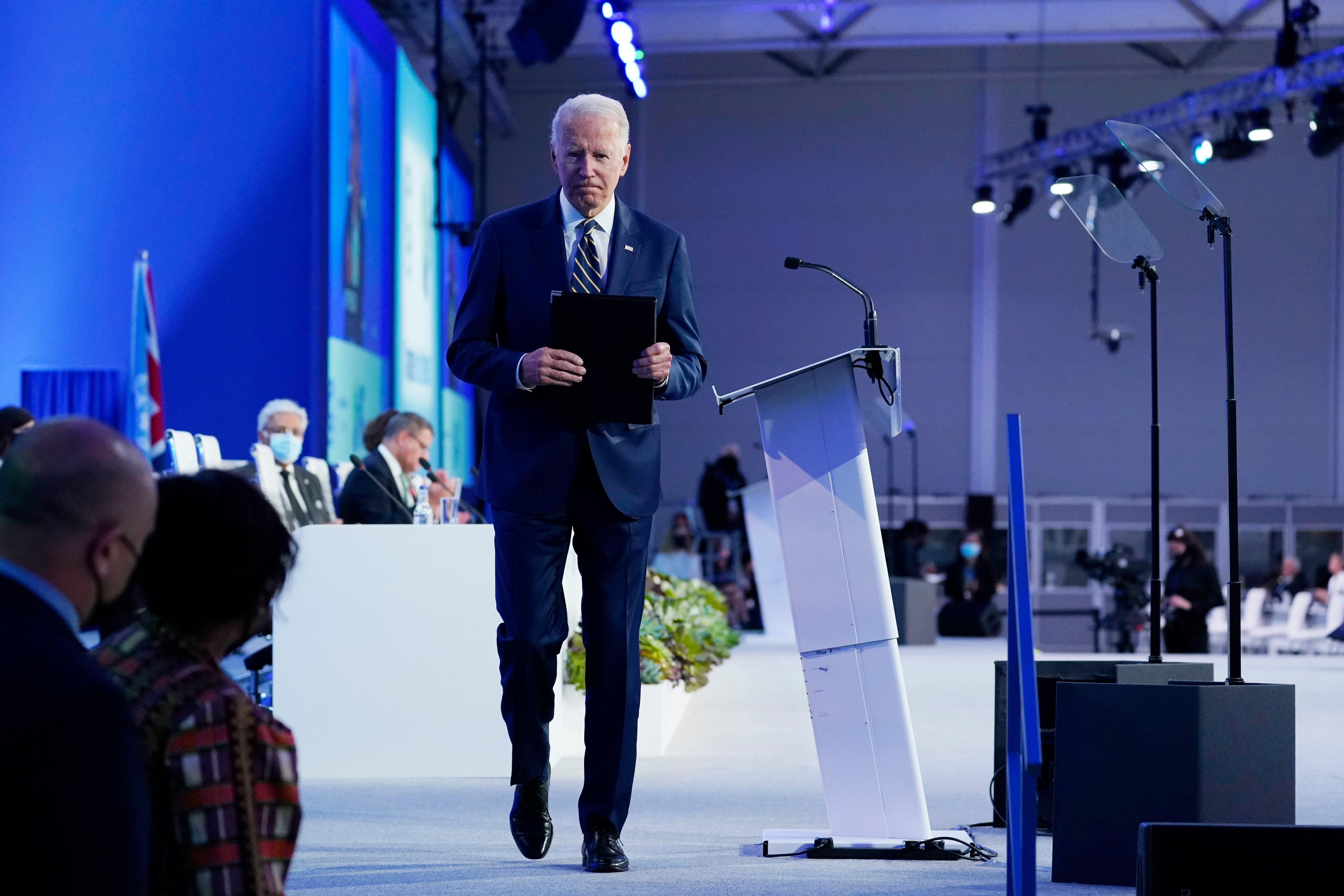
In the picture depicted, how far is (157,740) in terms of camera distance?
Result: 3.55 ft

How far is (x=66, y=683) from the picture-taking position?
882 millimetres

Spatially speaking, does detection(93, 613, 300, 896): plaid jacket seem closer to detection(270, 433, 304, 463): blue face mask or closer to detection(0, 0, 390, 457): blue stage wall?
detection(270, 433, 304, 463): blue face mask

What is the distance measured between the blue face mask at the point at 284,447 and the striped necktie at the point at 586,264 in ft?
12.0

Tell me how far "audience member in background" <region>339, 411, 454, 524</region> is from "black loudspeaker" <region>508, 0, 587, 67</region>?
5566 mm

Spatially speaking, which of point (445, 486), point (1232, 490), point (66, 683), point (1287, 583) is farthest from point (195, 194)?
point (1287, 583)

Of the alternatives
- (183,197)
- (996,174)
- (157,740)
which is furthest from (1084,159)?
(157,740)

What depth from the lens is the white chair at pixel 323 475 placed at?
241 inches

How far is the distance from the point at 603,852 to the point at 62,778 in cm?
172

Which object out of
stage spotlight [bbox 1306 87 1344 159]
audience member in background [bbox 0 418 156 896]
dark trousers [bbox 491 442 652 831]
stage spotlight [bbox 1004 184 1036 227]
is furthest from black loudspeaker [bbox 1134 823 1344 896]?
stage spotlight [bbox 1004 184 1036 227]

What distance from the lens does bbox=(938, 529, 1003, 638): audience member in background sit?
1208cm

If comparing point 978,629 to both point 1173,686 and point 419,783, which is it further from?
point 1173,686

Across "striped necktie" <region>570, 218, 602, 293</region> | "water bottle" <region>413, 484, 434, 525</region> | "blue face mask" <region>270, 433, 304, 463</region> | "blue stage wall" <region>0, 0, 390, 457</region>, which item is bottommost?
"water bottle" <region>413, 484, 434, 525</region>

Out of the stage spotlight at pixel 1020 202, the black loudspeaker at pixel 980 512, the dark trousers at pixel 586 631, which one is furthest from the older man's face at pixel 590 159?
the black loudspeaker at pixel 980 512

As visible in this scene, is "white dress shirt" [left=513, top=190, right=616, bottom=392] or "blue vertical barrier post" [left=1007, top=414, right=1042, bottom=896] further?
"white dress shirt" [left=513, top=190, right=616, bottom=392]
